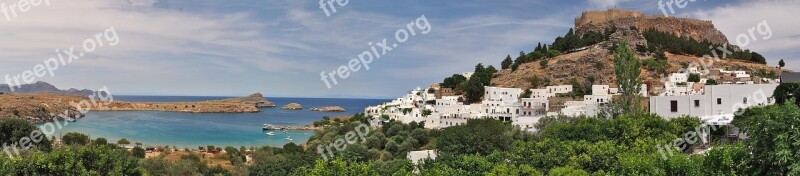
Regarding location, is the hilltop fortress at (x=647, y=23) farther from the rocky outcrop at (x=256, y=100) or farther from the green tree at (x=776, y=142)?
the rocky outcrop at (x=256, y=100)

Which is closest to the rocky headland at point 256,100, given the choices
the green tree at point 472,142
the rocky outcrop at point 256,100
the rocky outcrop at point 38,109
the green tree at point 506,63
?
the rocky outcrop at point 256,100

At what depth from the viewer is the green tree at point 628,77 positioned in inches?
1217

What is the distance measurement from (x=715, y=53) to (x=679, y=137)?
5710 centimetres

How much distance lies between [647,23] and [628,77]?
57858 millimetres

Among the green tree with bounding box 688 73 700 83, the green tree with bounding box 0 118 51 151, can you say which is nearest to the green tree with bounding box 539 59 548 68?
the green tree with bounding box 688 73 700 83

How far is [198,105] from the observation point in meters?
135

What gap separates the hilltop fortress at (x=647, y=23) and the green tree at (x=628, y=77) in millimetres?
51394

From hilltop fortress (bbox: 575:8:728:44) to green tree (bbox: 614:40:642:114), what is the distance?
5139 centimetres

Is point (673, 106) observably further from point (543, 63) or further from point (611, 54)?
point (543, 63)

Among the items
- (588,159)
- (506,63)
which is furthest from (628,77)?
(506,63)

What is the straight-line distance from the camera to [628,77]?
31266 millimetres

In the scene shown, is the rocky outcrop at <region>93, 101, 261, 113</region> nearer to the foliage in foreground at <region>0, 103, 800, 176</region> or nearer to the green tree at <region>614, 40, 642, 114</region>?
the foliage in foreground at <region>0, 103, 800, 176</region>

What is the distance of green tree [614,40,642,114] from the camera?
1217 inches

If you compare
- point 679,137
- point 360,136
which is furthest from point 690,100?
point 360,136
